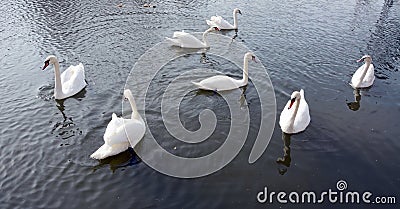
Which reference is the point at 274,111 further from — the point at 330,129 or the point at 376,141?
the point at 376,141

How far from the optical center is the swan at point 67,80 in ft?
45.9

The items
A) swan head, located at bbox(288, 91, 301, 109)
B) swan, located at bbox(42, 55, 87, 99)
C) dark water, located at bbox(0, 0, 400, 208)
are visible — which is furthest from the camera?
swan, located at bbox(42, 55, 87, 99)

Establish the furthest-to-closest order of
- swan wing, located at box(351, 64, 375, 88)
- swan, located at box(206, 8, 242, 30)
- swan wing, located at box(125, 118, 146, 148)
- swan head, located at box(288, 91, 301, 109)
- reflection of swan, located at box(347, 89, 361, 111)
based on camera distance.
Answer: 1. swan, located at box(206, 8, 242, 30)
2. swan wing, located at box(351, 64, 375, 88)
3. reflection of swan, located at box(347, 89, 361, 111)
4. swan head, located at box(288, 91, 301, 109)
5. swan wing, located at box(125, 118, 146, 148)

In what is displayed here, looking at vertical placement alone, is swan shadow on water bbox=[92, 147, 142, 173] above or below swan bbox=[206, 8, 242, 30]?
below

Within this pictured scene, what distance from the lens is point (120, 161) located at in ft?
34.8

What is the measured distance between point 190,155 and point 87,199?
3.07m

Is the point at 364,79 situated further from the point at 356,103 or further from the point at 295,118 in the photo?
the point at 295,118

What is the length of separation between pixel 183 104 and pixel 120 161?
143 inches

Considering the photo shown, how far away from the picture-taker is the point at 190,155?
10859 millimetres

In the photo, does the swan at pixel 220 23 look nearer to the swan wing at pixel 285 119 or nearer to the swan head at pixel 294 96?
the swan wing at pixel 285 119

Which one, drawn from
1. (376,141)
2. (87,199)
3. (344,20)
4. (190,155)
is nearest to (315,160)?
(376,141)

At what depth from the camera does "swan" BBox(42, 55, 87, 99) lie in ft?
45.9

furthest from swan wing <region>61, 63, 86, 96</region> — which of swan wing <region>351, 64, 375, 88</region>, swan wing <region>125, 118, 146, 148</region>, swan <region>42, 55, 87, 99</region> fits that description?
swan wing <region>351, 64, 375, 88</region>

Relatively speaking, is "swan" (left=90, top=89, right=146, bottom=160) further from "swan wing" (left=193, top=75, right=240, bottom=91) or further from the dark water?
"swan wing" (left=193, top=75, right=240, bottom=91)
